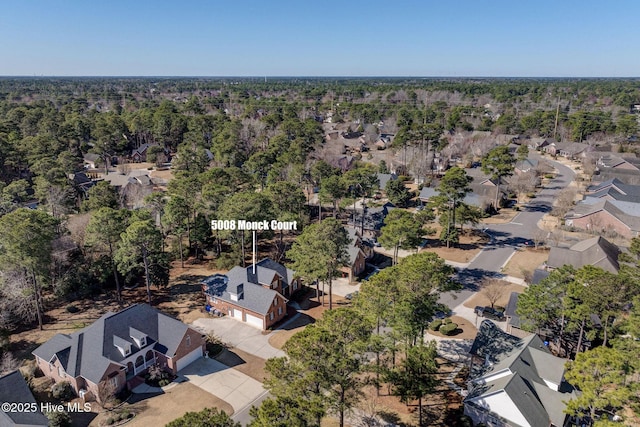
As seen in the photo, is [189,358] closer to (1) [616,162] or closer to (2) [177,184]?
(2) [177,184]

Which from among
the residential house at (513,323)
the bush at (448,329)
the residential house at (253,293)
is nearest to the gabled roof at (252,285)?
the residential house at (253,293)

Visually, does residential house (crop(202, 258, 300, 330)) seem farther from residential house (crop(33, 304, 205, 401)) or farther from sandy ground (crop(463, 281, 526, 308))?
sandy ground (crop(463, 281, 526, 308))

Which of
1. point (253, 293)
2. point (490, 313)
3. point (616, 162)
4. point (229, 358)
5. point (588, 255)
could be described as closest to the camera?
point (229, 358)

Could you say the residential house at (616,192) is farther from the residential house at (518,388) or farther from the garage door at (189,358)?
the garage door at (189,358)

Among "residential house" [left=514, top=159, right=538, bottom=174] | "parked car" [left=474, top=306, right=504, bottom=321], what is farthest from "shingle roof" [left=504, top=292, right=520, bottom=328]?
"residential house" [left=514, top=159, right=538, bottom=174]

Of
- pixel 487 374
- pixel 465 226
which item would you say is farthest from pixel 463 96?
pixel 487 374

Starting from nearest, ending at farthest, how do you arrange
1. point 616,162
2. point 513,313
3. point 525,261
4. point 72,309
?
point 513,313, point 72,309, point 525,261, point 616,162

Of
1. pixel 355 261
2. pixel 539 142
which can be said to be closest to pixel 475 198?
pixel 355 261

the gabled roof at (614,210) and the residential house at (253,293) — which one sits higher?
the gabled roof at (614,210)
